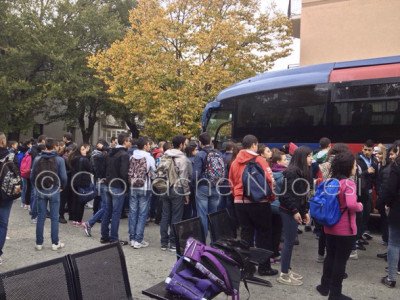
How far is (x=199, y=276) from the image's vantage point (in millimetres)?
3492

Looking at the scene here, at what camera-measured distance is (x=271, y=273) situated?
549 centimetres

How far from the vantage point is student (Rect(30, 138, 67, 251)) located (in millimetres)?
6477

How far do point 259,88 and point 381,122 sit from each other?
3.48 m

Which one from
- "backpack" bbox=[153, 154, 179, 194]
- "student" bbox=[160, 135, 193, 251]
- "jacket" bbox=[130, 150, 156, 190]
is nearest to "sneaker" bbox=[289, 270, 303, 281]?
"student" bbox=[160, 135, 193, 251]

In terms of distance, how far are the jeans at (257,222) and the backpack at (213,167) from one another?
120cm

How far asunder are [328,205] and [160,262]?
2.86 m

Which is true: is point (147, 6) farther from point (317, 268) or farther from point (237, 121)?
point (317, 268)

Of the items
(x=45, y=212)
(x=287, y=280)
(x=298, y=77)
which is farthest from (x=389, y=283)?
(x=298, y=77)

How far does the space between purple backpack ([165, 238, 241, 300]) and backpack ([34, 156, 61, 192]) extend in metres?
3.72

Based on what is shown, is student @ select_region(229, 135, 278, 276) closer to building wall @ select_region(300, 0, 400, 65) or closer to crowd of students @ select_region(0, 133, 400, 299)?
crowd of students @ select_region(0, 133, 400, 299)

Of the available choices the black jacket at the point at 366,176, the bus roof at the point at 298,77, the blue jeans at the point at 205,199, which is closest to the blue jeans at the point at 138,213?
the blue jeans at the point at 205,199

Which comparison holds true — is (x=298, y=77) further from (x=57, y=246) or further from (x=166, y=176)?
(x=57, y=246)

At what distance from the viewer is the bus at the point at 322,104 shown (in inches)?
332

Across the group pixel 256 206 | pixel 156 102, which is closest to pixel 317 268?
pixel 256 206
